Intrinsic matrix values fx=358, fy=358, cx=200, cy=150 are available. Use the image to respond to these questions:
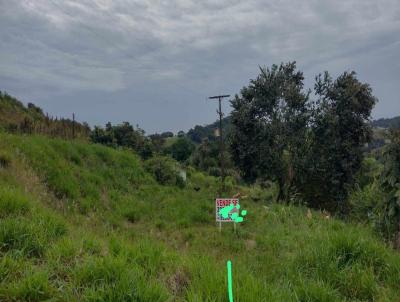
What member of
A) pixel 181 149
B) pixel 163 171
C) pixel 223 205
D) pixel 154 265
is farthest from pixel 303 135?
pixel 181 149

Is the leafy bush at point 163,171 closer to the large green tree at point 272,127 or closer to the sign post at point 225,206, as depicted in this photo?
the large green tree at point 272,127

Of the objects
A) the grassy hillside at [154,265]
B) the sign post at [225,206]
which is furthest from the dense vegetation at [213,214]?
the sign post at [225,206]

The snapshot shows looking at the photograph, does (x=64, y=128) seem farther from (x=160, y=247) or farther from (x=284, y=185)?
(x=160, y=247)

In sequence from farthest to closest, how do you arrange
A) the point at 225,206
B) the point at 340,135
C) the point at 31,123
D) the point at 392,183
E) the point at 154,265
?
the point at 340,135, the point at 31,123, the point at 225,206, the point at 392,183, the point at 154,265

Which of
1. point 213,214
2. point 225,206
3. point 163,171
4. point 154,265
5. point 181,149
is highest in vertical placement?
point 181,149

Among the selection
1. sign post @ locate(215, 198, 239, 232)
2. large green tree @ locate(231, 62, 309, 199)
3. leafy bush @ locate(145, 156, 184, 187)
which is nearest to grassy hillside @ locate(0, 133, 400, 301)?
sign post @ locate(215, 198, 239, 232)

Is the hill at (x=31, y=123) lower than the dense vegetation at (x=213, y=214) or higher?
higher

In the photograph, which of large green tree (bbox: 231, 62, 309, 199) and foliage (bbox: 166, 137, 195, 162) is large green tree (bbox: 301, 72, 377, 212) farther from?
foliage (bbox: 166, 137, 195, 162)

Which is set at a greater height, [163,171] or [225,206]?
[163,171]

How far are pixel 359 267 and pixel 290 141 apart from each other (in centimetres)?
1984

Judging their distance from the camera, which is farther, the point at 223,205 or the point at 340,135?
the point at 340,135

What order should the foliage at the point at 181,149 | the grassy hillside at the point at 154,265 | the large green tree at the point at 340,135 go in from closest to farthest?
the grassy hillside at the point at 154,265, the large green tree at the point at 340,135, the foliage at the point at 181,149

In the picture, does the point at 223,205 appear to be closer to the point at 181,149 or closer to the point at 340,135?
the point at 340,135

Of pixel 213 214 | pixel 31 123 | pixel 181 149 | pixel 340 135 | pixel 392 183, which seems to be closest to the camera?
pixel 392 183
